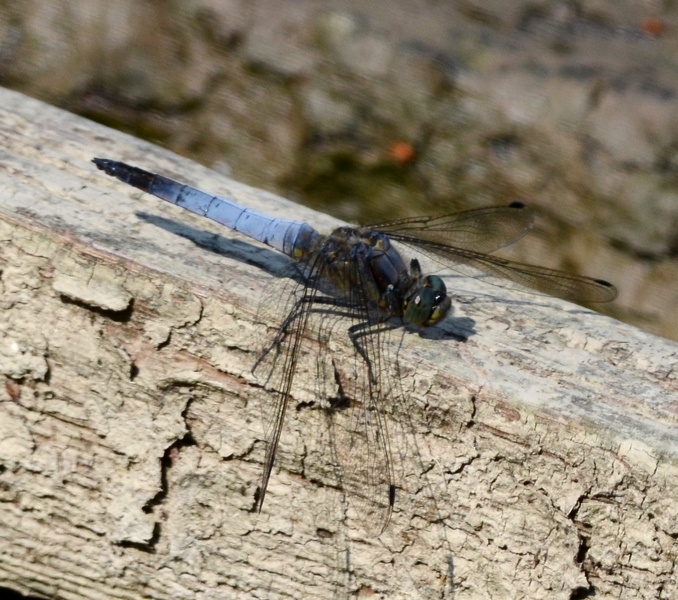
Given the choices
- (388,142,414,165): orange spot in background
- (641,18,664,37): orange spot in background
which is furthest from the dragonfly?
(641,18,664,37): orange spot in background

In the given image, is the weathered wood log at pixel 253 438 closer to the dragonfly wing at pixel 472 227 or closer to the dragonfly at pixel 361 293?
the dragonfly at pixel 361 293

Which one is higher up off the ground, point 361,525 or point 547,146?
point 547,146

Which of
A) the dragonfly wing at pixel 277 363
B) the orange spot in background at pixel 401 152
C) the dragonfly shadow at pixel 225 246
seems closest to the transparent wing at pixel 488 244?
the dragonfly shadow at pixel 225 246

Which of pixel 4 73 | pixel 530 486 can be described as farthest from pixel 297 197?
pixel 530 486

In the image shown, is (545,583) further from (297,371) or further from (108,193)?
(108,193)

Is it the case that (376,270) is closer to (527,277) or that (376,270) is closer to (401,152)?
(527,277)

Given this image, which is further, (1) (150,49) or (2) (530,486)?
(1) (150,49)

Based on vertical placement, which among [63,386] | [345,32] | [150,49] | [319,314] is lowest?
[63,386]

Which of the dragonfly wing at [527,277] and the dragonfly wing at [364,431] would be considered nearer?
the dragonfly wing at [364,431]
